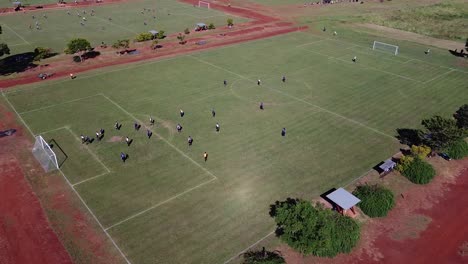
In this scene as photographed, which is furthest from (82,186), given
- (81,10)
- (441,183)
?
(81,10)

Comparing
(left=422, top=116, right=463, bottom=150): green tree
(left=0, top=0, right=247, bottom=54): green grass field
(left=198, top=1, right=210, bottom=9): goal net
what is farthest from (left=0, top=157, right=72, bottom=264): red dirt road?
(left=198, top=1, right=210, bottom=9): goal net

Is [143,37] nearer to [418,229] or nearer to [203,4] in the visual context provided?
[203,4]

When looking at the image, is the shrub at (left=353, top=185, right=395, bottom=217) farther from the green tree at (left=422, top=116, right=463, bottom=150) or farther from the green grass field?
the green grass field

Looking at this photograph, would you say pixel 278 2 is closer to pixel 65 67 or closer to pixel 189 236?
pixel 65 67

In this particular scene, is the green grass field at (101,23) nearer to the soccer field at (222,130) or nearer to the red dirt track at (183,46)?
the red dirt track at (183,46)

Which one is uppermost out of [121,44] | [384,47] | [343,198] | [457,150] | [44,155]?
[384,47]

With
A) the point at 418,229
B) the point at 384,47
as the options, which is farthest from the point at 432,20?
the point at 418,229

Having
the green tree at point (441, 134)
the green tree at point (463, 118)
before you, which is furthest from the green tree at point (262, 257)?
the green tree at point (463, 118)
